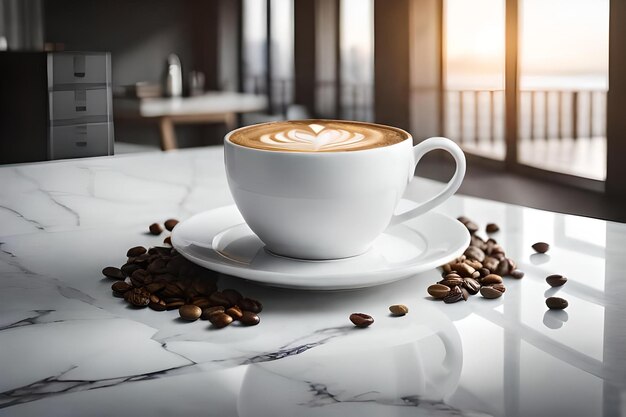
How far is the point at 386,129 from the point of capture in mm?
711

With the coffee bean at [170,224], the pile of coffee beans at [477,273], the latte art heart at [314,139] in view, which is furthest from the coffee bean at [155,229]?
the pile of coffee beans at [477,273]

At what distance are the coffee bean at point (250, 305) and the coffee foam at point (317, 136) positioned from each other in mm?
131

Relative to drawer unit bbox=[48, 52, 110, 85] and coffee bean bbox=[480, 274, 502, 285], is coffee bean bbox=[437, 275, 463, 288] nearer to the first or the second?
coffee bean bbox=[480, 274, 502, 285]

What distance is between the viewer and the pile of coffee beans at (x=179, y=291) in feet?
1.90

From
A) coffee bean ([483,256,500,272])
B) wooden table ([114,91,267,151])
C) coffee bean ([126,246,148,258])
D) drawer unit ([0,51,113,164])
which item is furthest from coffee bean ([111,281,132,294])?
wooden table ([114,91,267,151])

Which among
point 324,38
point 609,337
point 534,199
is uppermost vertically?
point 324,38

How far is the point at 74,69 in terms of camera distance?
1.45 metres

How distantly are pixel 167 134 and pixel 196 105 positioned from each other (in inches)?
14.0

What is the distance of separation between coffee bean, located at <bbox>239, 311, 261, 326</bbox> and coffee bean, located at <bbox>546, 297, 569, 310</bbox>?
0.77 ft

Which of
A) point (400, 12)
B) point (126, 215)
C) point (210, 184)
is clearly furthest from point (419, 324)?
point (400, 12)

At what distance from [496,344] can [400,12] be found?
216 inches

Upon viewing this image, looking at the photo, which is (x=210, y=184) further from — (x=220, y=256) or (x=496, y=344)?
(x=496, y=344)

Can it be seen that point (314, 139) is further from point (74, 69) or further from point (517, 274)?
point (74, 69)

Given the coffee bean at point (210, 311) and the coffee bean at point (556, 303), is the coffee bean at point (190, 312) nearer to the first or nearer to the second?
the coffee bean at point (210, 311)
